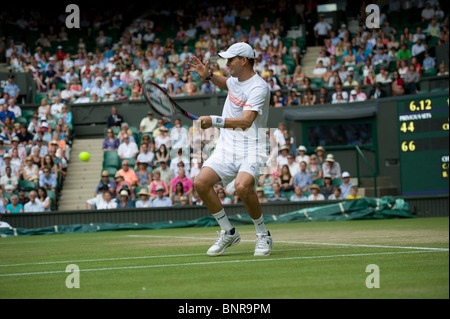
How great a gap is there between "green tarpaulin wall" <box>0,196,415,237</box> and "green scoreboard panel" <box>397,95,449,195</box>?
1.03 m

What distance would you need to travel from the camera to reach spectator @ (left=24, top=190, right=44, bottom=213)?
752 inches

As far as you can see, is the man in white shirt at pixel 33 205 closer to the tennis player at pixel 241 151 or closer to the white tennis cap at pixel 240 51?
the tennis player at pixel 241 151

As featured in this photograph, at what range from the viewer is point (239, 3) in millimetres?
30172

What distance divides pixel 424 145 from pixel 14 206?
10736mm

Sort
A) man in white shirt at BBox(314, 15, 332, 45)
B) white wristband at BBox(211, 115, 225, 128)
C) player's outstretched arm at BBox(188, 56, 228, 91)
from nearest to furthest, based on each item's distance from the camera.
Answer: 1. white wristband at BBox(211, 115, 225, 128)
2. player's outstretched arm at BBox(188, 56, 228, 91)
3. man in white shirt at BBox(314, 15, 332, 45)

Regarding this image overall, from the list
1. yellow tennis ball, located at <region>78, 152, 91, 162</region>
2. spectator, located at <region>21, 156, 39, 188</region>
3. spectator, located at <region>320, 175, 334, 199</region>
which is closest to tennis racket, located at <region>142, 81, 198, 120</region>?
spectator, located at <region>320, 175, 334, 199</region>

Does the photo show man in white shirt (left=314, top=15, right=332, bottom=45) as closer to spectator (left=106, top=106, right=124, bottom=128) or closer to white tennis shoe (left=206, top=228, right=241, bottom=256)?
spectator (left=106, top=106, right=124, bottom=128)

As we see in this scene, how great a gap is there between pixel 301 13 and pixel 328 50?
3672 millimetres

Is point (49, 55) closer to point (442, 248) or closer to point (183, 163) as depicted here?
point (183, 163)

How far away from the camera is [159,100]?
29.5 feet

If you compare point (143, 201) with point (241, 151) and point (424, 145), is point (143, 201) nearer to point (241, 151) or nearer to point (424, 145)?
point (424, 145)

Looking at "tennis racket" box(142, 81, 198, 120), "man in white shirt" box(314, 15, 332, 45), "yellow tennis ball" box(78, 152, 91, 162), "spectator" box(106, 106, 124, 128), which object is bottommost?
"yellow tennis ball" box(78, 152, 91, 162)
